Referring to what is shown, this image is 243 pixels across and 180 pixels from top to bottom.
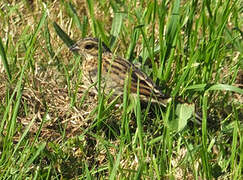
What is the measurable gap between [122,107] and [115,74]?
0.49 m

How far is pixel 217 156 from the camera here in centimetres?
514

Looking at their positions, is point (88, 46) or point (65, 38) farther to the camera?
point (65, 38)

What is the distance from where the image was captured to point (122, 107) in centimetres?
530

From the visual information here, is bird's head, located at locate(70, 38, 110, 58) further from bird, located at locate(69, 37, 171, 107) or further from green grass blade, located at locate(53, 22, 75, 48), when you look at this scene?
green grass blade, located at locate(53, 22, 75, 48)

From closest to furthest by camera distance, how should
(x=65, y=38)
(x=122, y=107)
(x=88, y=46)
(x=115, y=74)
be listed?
(x=122, y=107)
(x=115, y=74)
(x=88, y=46)
(x=65, y=38)

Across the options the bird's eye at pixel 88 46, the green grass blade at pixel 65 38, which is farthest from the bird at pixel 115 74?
the green grass blade at pixel 65 38

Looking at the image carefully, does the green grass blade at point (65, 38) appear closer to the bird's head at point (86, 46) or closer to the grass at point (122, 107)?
the grass at point (122, 107)

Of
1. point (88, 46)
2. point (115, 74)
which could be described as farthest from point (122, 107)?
point (88, 46)

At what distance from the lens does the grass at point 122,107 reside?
458 cm

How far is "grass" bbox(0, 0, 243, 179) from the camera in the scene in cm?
458

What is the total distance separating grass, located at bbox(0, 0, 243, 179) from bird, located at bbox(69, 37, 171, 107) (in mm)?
99

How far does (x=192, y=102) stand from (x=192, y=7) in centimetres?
92

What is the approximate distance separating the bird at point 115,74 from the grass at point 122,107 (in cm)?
10

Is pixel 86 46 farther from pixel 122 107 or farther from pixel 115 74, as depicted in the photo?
pixel 122 107
